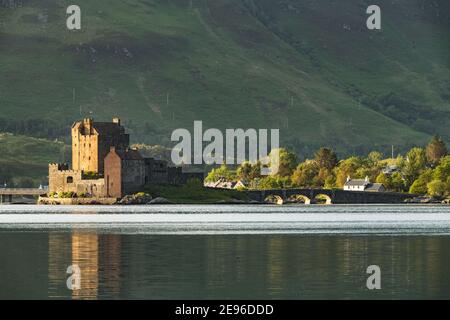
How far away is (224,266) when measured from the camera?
334 ft

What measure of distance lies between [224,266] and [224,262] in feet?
13.1

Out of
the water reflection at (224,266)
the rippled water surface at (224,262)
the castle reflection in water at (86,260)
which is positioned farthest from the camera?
the castle reflection in water at (86,260)

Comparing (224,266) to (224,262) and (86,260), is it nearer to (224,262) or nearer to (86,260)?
(224,262)

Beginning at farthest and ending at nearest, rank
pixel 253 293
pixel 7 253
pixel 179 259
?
pixel 7 253
pixel 179 259
pixel 253 293

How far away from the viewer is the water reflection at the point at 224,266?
276 ft

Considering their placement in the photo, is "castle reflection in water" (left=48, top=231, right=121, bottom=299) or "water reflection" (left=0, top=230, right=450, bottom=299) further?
A: "castle reflection in water" (left=48, top=231, right=121, bottom=299)

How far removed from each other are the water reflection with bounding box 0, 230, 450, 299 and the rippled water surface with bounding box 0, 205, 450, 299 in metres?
0.07

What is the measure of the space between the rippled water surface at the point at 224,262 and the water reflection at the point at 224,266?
70mm

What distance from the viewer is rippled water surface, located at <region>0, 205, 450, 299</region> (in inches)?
3327

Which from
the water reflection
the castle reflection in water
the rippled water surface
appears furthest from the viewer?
the castle reflection in water

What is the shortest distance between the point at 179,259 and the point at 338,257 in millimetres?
13427
